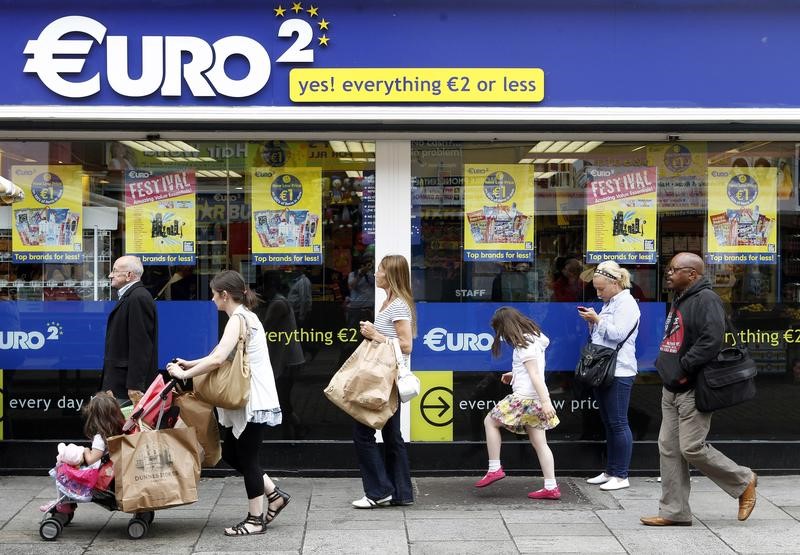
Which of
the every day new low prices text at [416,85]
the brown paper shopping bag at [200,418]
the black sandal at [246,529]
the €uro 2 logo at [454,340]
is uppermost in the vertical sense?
the every day new low prices text at [416,85]

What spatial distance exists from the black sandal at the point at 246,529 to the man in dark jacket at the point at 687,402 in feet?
8.65

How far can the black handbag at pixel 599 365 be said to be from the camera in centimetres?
760

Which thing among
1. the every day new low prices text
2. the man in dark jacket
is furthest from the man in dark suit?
the man in dark jacket

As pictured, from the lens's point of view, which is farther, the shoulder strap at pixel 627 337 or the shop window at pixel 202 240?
the shop window at pixel 202 240

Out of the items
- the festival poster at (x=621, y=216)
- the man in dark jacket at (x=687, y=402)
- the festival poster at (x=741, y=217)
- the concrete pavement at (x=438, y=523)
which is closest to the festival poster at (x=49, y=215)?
the concrete pavement at (x=438, y=523)

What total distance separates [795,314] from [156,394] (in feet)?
17.7

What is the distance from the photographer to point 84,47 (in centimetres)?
787

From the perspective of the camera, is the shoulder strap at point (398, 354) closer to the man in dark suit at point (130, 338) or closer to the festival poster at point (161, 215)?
the man in dark suit at point (130, 338)

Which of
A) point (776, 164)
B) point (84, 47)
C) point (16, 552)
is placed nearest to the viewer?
point (16, 552)

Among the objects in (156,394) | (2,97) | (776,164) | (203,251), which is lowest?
(156,394)

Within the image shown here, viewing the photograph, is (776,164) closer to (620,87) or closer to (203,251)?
(620,87)

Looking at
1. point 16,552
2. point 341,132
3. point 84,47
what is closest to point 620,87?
point 341,132

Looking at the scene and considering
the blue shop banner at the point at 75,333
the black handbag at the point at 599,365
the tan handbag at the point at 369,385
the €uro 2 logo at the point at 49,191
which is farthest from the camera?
the €uro 2 logo at the point at 49,191

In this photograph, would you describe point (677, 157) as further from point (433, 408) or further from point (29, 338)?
point (29, 338)
